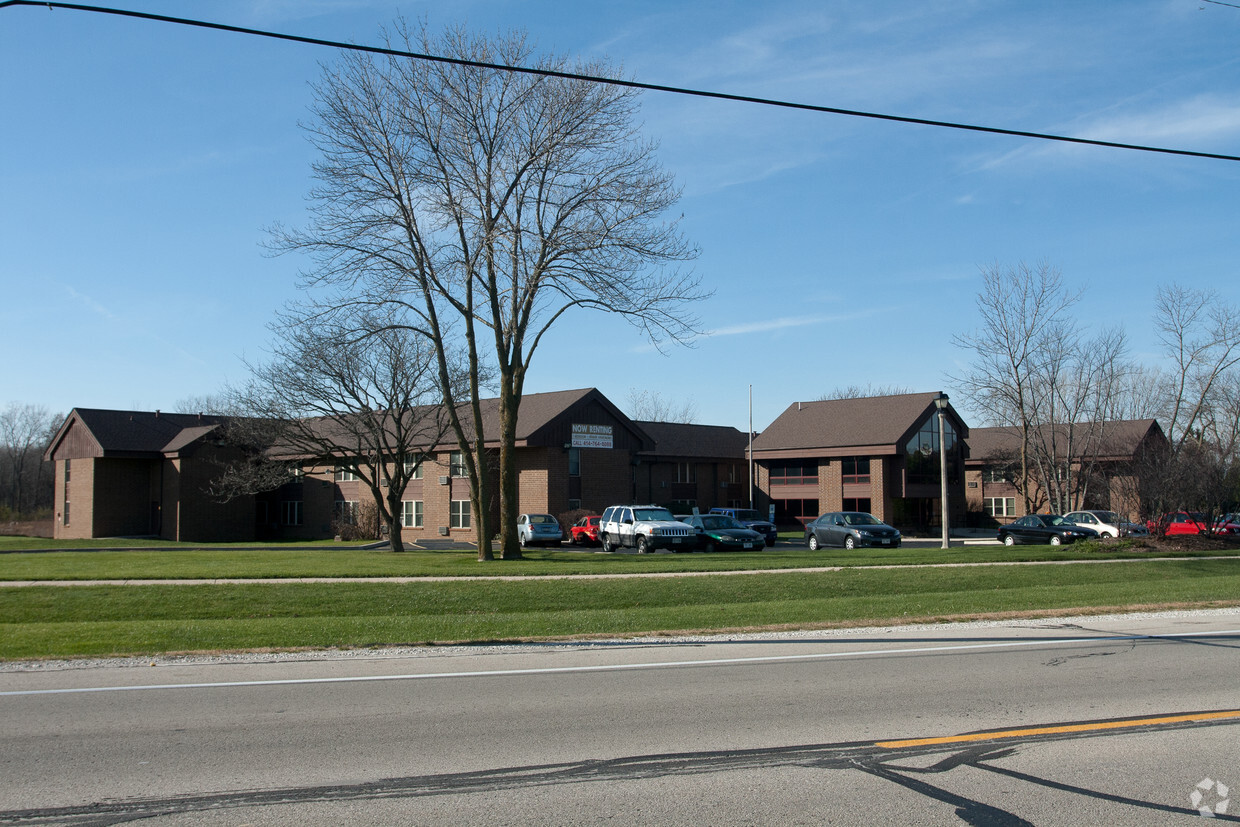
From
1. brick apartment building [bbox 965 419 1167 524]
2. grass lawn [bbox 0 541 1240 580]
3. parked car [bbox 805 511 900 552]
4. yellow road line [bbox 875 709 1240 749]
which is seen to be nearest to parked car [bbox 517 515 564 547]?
grass lawn [bbox 0 541 1240 580]

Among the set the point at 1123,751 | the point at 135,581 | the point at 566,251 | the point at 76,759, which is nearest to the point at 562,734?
the point at 76,759

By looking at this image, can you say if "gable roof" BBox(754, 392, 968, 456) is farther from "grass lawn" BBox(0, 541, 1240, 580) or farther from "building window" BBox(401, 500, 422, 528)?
"building window" BBox(401, 500, 422, 528)

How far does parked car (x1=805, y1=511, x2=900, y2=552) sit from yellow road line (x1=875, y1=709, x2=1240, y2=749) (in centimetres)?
2660

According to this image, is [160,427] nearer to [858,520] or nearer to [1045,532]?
[858,520]

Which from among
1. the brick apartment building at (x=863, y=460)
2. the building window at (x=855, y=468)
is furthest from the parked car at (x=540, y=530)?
the building window at (x=855, y=468)

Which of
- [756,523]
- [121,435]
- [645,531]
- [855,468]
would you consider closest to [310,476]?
[121,435]

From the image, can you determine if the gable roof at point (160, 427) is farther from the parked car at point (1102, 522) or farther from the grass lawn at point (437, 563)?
the parked car at point (1102, 522)

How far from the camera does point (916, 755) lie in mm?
6684

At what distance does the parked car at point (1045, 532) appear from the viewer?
35969 millimetres

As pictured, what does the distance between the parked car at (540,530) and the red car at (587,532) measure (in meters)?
0.68

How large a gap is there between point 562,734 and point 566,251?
20.5 metres

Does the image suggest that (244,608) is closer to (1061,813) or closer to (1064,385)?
(1061,813)

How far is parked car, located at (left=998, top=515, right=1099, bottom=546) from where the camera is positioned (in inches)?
1416

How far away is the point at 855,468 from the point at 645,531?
77.3 feet
